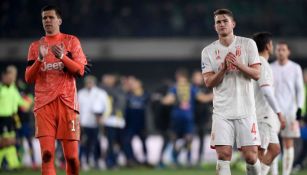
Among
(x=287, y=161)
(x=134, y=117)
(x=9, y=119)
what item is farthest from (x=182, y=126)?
(x=287, y=161)

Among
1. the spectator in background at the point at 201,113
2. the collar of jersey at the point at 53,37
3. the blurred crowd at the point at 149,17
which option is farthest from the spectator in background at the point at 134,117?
the collar of jersey at the point at 53,37

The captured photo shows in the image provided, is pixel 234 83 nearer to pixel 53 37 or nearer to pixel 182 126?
pixel 53 37

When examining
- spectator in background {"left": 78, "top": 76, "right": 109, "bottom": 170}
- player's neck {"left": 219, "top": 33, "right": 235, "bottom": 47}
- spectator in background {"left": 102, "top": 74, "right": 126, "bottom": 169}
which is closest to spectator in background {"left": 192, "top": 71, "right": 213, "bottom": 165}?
spectator in background {"left": 102, "top": 74, "right": 126, "bottom": 169}

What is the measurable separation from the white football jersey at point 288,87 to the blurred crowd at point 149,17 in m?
15.3

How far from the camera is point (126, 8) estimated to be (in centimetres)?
2922

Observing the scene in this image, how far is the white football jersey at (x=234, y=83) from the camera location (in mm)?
9266

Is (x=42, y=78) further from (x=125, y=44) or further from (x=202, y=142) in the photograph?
(x=125, y=44)

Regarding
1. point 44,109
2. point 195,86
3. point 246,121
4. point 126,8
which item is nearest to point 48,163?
point 44,109

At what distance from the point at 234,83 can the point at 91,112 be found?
10112 mm

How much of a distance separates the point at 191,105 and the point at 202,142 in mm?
923

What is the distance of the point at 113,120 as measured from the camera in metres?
19.6

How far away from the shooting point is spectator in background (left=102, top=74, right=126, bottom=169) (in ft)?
63.8

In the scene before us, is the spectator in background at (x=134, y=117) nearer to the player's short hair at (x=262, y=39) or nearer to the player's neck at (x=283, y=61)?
the player's neck at (x=283, y=61)

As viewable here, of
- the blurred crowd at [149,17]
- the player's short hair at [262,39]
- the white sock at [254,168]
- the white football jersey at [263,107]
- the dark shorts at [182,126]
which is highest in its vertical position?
the blurred crowd at [149,17]
